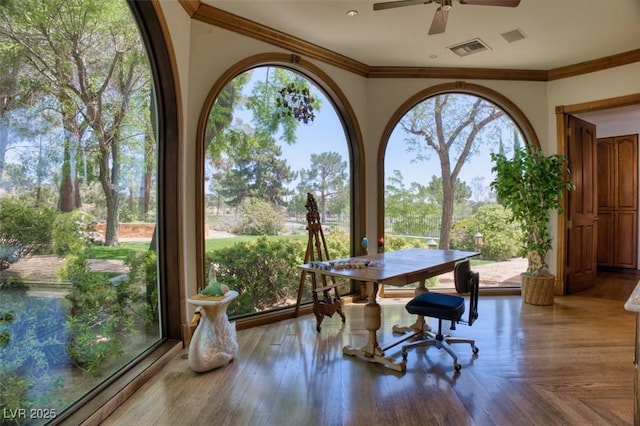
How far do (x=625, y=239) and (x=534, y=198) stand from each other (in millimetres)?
3456

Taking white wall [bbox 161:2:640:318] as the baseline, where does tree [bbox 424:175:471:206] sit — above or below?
below

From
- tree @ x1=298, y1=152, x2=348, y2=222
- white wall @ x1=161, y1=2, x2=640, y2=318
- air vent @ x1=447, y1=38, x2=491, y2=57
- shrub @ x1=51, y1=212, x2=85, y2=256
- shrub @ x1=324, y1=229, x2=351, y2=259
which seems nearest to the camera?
shrub @ x1=51, y1=212, x2=85, y2=256

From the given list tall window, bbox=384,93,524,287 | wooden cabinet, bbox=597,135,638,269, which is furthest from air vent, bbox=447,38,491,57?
wooden cabinet, bbox=597,135,638,269

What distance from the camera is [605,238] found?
6469mm

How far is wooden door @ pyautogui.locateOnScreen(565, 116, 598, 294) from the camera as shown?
4.78m

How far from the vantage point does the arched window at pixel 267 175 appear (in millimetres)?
3533

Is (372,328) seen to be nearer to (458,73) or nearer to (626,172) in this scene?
(458,73)

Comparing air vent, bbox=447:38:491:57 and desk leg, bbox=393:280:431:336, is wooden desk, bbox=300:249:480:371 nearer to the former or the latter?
desk leg, bbox=393:280:431:336

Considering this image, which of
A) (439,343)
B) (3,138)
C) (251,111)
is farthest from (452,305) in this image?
(3,138)

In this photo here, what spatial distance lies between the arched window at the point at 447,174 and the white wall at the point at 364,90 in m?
0.22

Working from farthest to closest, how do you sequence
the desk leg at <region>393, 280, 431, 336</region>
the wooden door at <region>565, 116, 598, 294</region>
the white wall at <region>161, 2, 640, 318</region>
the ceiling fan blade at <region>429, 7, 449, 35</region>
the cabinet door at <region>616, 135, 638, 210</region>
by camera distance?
the cabinet door at <region>616, 135, 638, 210</region>
the wooden door at <region>565, 116, 598, 294</region>
the desk leg at <region>393, 280, 431, 336</region>
the white wall at <region>161, 2, 640, 318</region>
the ceiling fan blade at <region>429, 7, 449, 35</region>

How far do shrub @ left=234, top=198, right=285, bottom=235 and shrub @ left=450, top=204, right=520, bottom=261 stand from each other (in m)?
2.46

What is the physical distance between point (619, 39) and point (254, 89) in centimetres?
390

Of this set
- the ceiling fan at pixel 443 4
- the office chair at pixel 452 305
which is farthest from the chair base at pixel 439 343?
the ceiling fan at pixel 443 4
